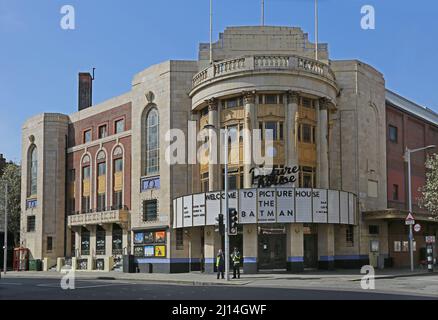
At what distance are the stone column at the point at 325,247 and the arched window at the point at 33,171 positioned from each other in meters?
33.8


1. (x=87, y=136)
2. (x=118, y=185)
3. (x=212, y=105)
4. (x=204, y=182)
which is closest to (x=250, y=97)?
(x=212, y=105)

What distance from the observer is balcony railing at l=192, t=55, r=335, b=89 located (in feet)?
132

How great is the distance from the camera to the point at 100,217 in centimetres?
5291

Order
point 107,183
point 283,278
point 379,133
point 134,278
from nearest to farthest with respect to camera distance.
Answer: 1. point 283,278
2. point 134,278
3. point 379,133
4. point 107,183

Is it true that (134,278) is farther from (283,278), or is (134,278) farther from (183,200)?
(283,278)

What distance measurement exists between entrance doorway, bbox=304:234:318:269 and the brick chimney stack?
33564 millimetres

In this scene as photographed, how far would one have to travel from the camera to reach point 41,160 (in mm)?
61125

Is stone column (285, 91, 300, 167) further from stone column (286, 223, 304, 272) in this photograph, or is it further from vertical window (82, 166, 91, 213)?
vertical window (82, 166, 91, 213)

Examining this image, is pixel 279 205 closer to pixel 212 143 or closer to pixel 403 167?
pixel 212 143

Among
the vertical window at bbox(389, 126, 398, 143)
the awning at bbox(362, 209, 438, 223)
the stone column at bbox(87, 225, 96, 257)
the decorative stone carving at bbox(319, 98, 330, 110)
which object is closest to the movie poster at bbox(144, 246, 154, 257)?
the stone column at bbox(87, 225, 96, 257)

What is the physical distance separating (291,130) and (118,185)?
1934 centimetres

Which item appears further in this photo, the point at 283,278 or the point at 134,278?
the point at 134,278
